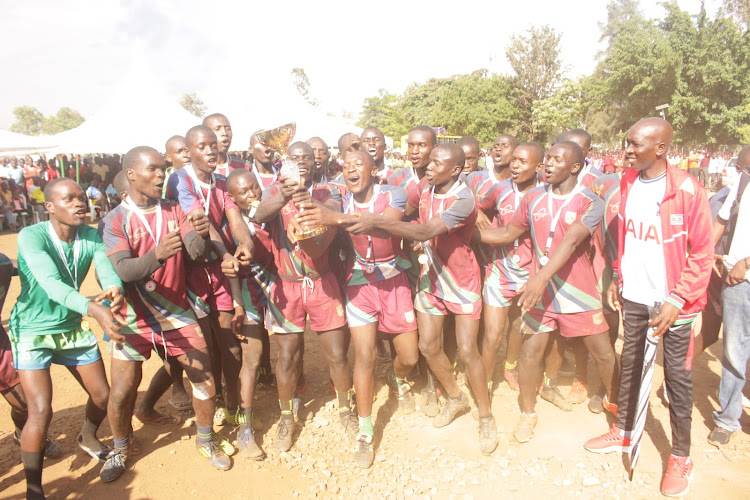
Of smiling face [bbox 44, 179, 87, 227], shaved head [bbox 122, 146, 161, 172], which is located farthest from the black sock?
shaved head [bbox 122, 146, 161, 172]

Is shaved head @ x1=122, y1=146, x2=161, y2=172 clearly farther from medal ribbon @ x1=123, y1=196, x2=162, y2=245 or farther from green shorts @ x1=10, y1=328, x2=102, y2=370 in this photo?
green shorts @ x1=10, y1=328, x2=102, y2=370

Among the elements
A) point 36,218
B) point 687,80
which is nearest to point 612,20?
point 687,80

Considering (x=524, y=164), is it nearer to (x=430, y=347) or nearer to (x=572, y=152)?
(x=572, y=152)

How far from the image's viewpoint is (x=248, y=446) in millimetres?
3688

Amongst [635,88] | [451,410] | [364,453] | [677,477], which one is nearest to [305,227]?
[364,453]

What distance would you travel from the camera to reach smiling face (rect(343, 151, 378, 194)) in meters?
3.54

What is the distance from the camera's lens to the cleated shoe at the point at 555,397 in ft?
14.0

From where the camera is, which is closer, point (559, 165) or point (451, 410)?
point (559, 165)

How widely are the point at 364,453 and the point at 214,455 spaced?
3.95 feet

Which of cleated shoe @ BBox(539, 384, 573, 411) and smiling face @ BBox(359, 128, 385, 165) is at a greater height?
smiling face @ BBox(359, 128, 385, 165)

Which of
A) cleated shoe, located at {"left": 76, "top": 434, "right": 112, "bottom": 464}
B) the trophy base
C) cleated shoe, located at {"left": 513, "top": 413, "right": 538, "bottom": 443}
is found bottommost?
cleated shoe, located at {"left": 76, "top": 434, "right": 112, "bottom": 464}

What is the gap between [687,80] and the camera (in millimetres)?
25453

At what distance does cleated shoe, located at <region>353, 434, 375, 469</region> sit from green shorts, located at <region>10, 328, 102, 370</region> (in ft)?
7.12

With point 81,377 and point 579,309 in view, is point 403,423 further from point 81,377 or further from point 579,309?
Result: point 81,377
